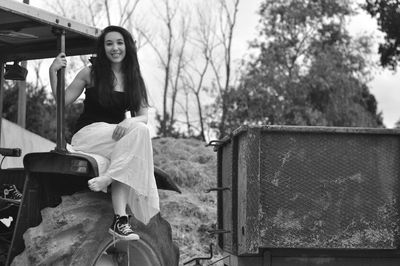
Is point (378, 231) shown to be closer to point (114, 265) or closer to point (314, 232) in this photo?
point (314, 232)

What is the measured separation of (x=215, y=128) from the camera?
3612cm

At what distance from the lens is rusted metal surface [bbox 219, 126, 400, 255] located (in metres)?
5.45

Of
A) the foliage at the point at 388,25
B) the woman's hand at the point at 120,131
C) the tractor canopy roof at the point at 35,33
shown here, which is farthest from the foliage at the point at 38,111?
the woman's hand at the point at 120,131

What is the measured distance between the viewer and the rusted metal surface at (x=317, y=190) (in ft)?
17.9

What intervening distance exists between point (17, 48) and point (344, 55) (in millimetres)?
32489

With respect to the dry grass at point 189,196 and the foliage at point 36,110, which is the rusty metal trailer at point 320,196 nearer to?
the dry grass at point 189,196

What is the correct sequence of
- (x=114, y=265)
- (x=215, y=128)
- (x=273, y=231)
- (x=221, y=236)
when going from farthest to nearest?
(x=215, y=128), (x=221, y=236), (x=273, y=231), (x=114, y=265)

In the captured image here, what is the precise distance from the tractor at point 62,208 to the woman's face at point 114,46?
16 cm

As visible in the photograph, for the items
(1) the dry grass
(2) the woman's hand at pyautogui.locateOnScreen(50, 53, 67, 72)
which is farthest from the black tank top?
(1) the dry grass

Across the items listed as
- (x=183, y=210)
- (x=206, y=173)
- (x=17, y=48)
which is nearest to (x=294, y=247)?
(x=17, y=48)

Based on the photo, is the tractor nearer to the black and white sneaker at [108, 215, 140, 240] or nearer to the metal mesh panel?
the black and white sneaker at [108, 215, 140, 240]

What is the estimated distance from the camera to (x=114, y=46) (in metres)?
4.99

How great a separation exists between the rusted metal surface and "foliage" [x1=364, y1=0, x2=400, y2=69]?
23969 millimetres

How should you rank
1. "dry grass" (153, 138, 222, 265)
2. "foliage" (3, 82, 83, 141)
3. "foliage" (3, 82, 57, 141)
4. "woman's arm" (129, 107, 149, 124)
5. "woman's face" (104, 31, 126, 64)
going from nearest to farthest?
1. "woman's arm" (129, 107, 149, 124)
2. "woman's face" (104, 31, 126, 64)
3. "dry grass" (153, 138, 222, 265)
4. "foliage" (3, 82, 83, 141)
5. "foliage" (3, 82, 57, 141)
